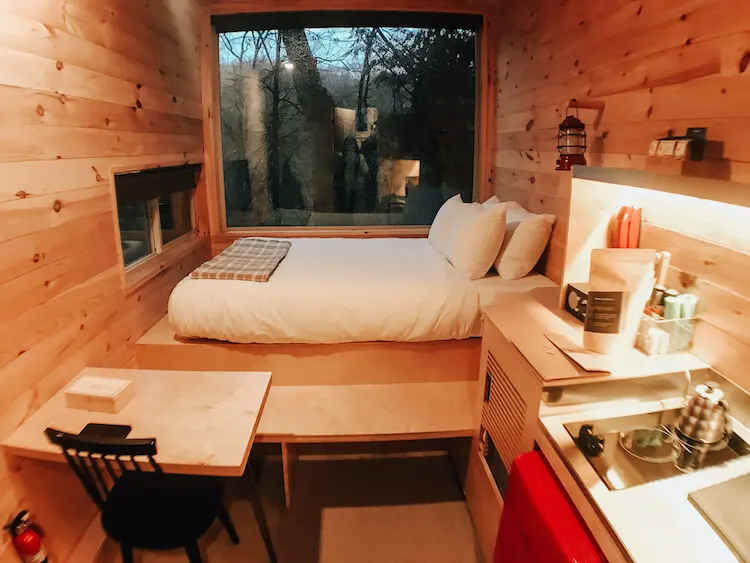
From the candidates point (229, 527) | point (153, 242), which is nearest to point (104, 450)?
point (229, 527)

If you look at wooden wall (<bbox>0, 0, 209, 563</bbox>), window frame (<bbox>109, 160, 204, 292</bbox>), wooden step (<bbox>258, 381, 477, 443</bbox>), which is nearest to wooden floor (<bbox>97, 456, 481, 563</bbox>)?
wooden step (<bbox>258, 381, 477, 443</bbox>)

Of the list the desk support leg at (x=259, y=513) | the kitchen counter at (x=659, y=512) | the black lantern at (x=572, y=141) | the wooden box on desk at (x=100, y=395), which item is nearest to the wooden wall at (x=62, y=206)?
the wooden box on desk at (x=100, y=395)

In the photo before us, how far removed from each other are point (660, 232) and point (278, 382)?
1843 mm

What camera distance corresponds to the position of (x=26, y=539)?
1.53 metres

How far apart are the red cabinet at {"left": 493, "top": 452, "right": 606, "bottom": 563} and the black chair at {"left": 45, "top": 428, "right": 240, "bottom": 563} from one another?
3.04 ft

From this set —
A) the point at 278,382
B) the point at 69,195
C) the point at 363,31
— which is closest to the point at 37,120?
the point at 69,195

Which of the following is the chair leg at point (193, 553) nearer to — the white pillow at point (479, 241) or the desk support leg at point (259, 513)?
the desk support leg at point (259, 513)

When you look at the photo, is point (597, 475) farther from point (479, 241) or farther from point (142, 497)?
point (479, 241)

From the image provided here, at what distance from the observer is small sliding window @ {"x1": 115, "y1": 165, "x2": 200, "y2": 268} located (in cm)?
247

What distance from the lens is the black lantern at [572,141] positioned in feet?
6.92

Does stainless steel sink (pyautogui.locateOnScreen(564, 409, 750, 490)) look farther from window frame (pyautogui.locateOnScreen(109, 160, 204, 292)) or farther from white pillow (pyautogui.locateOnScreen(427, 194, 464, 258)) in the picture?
window frame (pyautogui.locateOnScreen(109, 160, 204, 292))

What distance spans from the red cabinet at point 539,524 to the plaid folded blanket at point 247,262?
1620mm

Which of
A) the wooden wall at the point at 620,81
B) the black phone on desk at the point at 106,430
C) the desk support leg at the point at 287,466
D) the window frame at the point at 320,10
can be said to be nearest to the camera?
the wooden wall at the point at 620,81

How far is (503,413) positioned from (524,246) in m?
1.15
